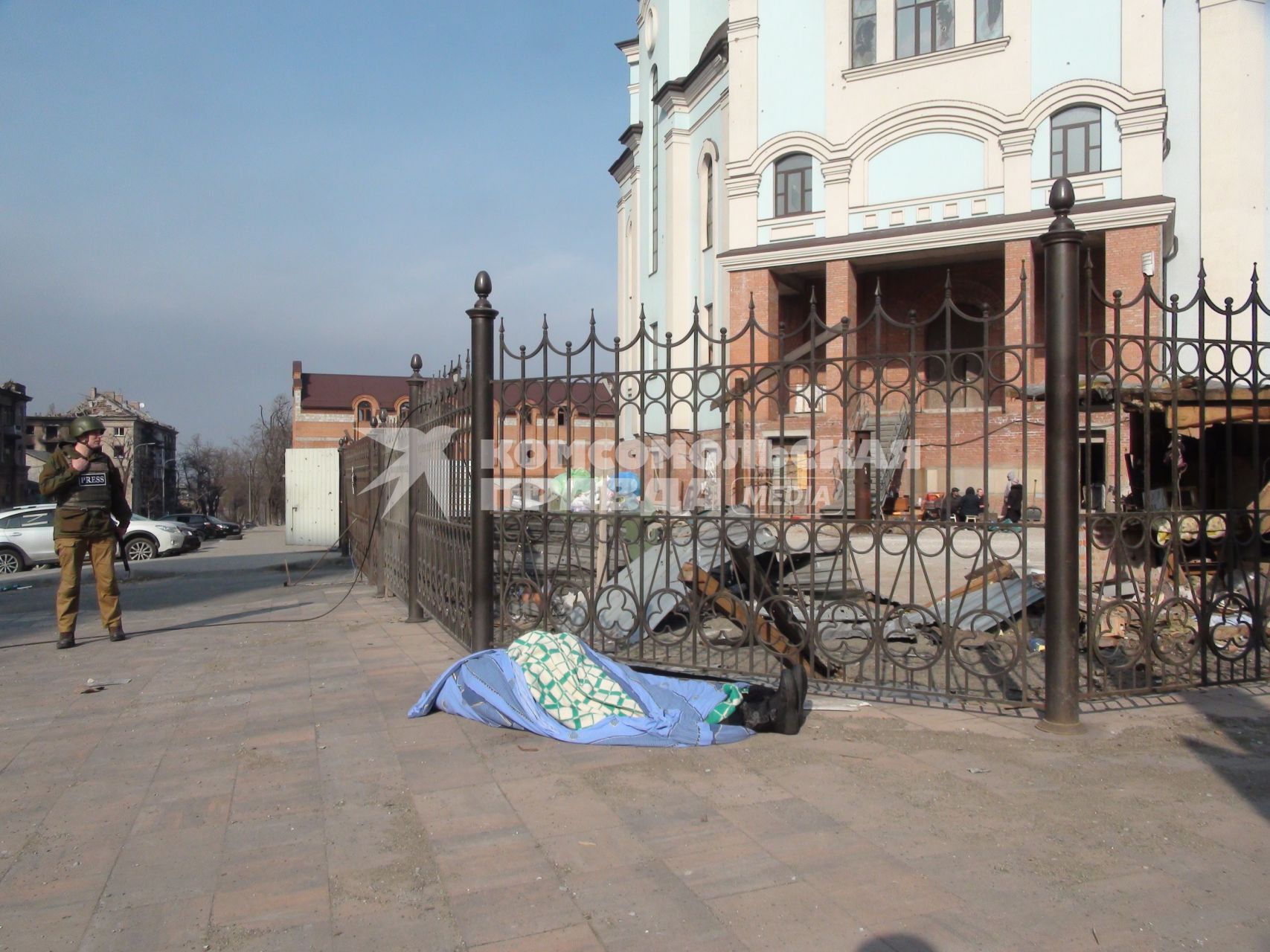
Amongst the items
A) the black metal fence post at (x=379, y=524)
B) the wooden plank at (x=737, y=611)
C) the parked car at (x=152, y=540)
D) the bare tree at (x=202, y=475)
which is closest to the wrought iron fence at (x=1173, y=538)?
the wooden plank at (x=737, y=611)

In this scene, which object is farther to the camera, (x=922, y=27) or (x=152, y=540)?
(x=152, y=540)

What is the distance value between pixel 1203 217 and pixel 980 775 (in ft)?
69.7

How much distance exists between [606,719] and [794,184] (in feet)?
66.5

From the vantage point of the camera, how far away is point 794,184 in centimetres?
2288

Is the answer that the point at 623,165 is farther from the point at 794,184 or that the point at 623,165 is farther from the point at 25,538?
the point at 25,538

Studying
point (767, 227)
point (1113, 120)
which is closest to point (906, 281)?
point (767, 227)

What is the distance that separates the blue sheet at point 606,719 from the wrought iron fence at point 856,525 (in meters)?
0.69

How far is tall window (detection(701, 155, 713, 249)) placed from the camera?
2664cm

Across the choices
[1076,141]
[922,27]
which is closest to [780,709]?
[1076,141]

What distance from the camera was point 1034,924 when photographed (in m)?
2.94

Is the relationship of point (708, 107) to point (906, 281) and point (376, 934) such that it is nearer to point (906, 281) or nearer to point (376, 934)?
point (906, 281)

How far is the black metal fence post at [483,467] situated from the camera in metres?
6.73

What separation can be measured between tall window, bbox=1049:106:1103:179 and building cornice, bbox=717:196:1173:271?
0.90 metres

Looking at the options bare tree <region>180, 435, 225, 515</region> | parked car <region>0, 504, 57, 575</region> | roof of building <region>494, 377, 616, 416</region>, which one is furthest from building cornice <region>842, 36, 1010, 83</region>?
bare tree <region>180, 435, 225, 515</region>
